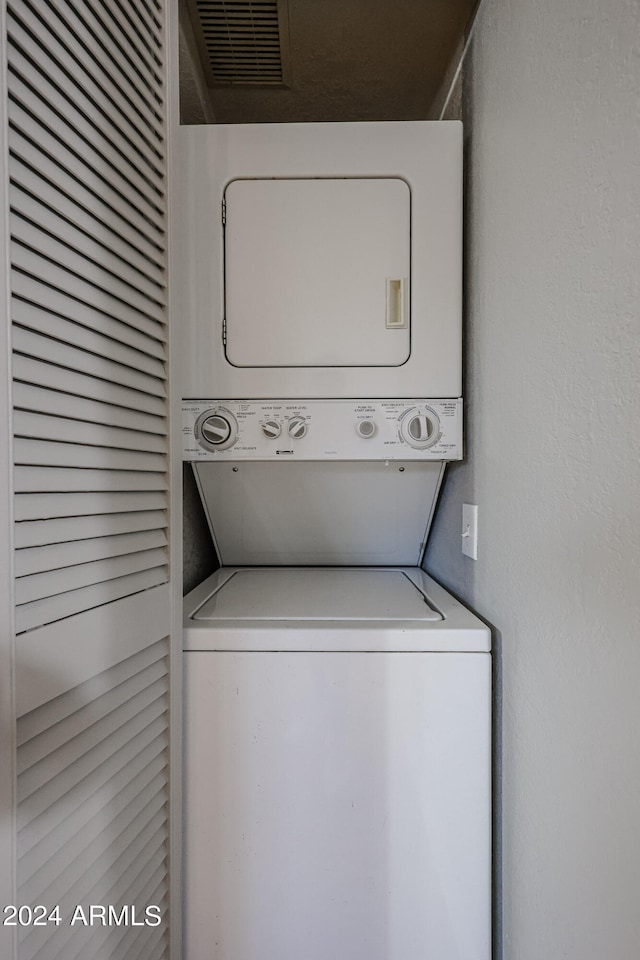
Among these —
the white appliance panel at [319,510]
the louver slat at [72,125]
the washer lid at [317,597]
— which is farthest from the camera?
the white appliance panel at [319,510]

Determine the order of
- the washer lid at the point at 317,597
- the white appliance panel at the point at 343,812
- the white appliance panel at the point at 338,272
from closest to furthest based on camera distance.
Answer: the white appliance panel at the point at 343,812, the washer lid at the point at 317,597, the white appliance panel at the point at 338,272

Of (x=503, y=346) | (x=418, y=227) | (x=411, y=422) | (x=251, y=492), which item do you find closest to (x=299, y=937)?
(x=251, y=492)

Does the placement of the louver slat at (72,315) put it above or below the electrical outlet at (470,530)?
above

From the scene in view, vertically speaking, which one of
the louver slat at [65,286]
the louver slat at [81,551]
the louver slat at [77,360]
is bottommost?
the louver slat at [81,551]

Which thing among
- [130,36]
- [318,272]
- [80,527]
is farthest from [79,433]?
[318,272]

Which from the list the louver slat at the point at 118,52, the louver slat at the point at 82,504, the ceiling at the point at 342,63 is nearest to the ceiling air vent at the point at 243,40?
the ceiling at the point at 342,63

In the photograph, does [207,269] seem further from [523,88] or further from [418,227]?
[523,88]

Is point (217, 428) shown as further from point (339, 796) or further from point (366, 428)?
point (339, 796)

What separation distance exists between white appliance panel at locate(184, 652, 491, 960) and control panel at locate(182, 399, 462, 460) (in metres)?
0.54

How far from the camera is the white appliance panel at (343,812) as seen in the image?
1056 mm

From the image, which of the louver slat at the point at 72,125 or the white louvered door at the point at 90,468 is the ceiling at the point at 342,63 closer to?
the white louvered door at the point at 90,468

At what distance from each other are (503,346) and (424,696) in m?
0.80

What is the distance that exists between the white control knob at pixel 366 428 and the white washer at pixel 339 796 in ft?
1.72

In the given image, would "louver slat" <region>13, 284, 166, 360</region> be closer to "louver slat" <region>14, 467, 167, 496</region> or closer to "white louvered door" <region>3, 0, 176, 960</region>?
"white louvered door" <region>3, 0, 176, 960</region>
